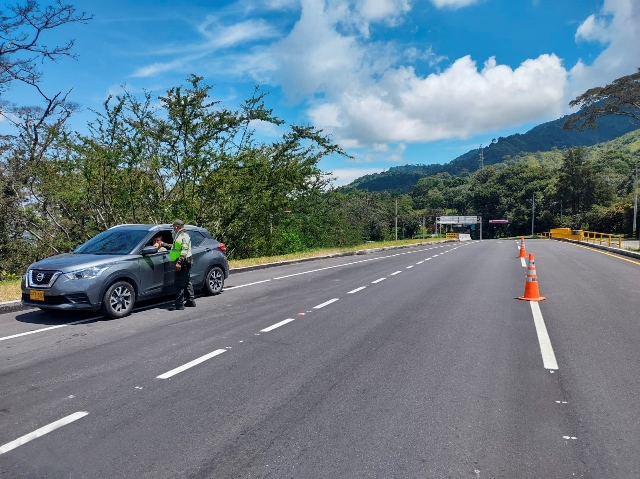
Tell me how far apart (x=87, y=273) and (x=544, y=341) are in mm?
7193

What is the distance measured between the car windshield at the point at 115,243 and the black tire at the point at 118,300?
2.46ft

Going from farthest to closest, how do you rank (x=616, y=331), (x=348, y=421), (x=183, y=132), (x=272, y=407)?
(x=183, y=132) → (x=616, y=331) → (x=272, y=407) → (x=348, y=421)

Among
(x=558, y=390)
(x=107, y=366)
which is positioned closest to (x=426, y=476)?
(x=558, y=390)

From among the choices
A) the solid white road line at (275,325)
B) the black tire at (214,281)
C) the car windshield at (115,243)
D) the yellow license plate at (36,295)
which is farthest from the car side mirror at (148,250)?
the solid white road line at (275,325)

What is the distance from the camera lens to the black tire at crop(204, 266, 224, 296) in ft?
35.8

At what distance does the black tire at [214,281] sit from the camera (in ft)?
35.8

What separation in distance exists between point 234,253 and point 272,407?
19130mm

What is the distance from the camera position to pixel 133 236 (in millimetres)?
9602

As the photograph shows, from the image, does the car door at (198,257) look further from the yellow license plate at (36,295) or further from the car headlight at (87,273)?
the yellow license plate at (36,295)

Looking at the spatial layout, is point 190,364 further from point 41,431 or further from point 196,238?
point 196,238

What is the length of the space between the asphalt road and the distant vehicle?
16.7 inches

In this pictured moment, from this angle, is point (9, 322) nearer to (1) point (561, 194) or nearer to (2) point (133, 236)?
(2) point (133, 236)

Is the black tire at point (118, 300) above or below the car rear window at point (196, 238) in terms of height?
below

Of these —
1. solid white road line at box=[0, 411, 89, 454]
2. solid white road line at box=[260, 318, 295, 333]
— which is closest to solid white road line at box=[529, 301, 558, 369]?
solid white road line at box=[260, 318, 295, 333]
